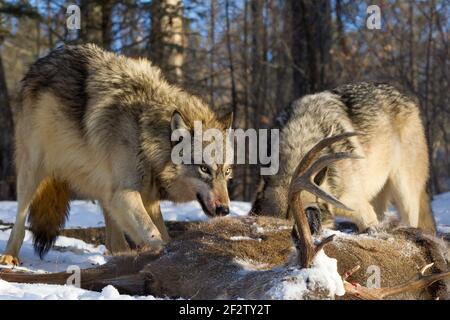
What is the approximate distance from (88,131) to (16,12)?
26.2ft

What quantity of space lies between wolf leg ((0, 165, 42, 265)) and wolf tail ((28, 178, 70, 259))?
13 centimetres

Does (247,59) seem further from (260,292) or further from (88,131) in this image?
(260,292)

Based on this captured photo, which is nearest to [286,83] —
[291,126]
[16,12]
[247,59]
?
[247,59]

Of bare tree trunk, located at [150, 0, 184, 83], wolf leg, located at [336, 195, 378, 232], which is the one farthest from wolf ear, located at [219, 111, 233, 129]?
bare tree trunk, located at [150, 0, 184, 83]

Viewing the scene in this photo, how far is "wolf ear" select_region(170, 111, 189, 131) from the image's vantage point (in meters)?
6.45

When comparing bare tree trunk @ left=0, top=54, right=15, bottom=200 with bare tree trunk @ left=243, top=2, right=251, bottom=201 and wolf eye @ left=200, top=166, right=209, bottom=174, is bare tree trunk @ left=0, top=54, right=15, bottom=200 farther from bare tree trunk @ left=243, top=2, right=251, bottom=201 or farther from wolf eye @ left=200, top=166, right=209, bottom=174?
wolf eye @ left=200, top=166, right=209, bottom=174

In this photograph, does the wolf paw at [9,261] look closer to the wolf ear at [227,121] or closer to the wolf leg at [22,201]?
the wolf leg at [22,201]

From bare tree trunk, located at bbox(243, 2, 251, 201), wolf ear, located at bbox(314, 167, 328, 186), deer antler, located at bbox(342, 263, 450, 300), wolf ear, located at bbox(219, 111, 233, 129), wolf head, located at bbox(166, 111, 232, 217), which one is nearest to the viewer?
deer antler, located at bbox(342, 263, 450, 300)

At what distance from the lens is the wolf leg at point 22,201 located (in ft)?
23.5

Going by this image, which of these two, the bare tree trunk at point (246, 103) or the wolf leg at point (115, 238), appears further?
the bare tree trunk at point (246, 103)

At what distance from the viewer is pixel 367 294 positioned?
3.95 m

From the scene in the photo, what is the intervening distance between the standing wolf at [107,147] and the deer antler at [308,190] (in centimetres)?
212

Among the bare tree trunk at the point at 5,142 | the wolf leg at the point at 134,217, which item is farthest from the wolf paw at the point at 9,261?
the bare tree trunk at the point at 5,142

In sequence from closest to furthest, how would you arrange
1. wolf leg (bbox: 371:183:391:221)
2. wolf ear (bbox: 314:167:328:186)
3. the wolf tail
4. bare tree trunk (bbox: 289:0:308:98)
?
wolf ear (bbox: 314:167:328:186) → the wolf tail → wolf leg (bbox: 371:183:391:221) → bare tree trunk (bbox: 289:0:308:98)
